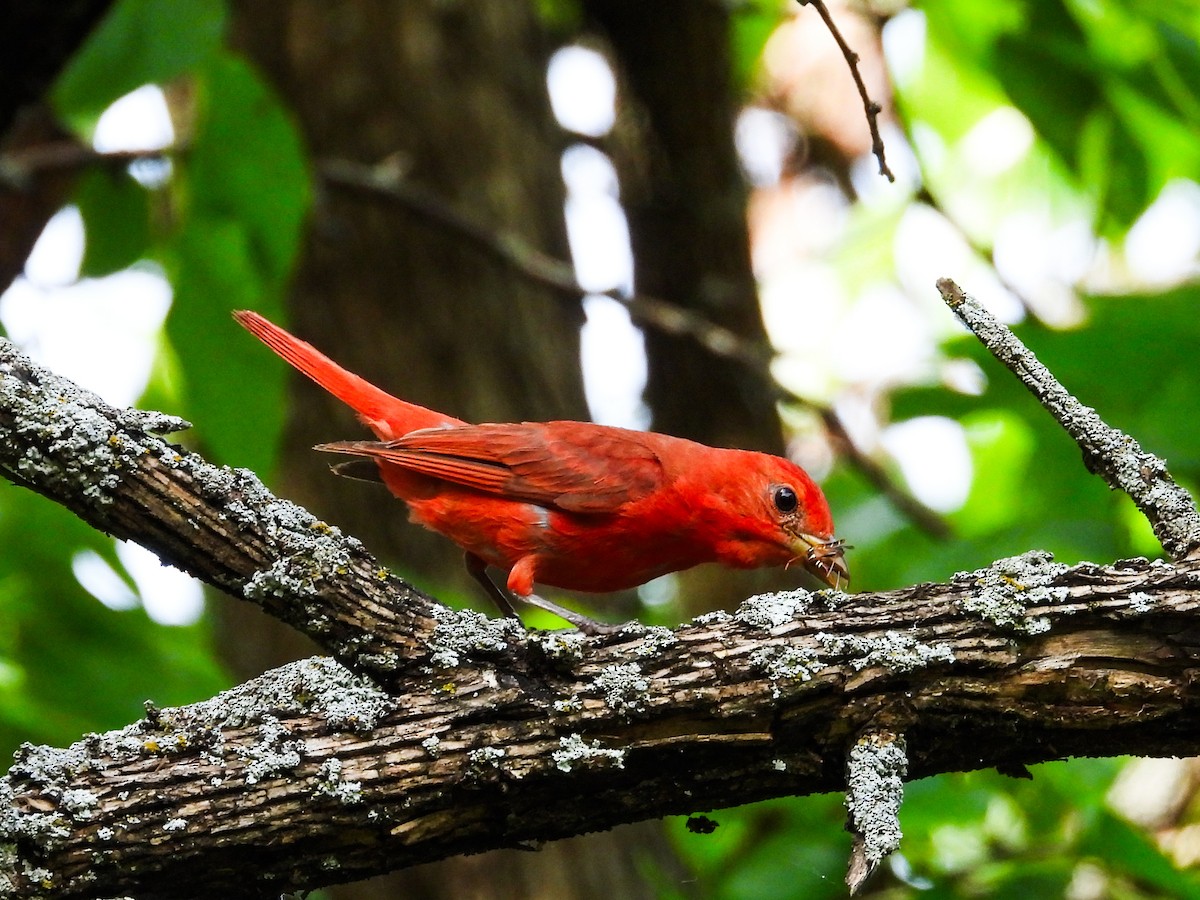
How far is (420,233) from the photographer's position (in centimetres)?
695

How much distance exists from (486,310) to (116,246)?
1.86 metres

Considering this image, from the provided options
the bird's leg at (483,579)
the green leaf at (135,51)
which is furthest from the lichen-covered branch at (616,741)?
the green leaf at (135,51)

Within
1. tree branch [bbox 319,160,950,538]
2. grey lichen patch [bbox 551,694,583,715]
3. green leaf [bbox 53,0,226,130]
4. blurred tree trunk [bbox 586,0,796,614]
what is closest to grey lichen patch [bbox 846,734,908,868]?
grey lichen patch [bbox 551,694,583,715]

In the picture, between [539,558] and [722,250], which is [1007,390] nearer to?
[539,558]

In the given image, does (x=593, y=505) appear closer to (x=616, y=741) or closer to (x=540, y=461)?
(x=540, y=461)

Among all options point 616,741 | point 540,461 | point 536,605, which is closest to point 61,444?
Answer: point 616,741

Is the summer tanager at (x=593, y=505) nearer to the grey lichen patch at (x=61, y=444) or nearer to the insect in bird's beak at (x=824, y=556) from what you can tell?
the insect in bird's beak at (x=824, y=556)

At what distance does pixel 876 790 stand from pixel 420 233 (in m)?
5.12

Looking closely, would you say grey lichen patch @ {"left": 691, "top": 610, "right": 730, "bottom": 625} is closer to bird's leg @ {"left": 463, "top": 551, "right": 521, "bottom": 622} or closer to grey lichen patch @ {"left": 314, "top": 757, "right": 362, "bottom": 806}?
grey lichen patch @ {"left": 314, "top": 757, "right": 362, "bottom": 806}

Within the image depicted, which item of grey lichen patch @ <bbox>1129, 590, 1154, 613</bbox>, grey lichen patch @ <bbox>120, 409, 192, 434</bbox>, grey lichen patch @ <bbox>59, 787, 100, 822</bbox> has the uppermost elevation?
grey lichen patch @ <bbox>120, 409, 192, 434</bbox>

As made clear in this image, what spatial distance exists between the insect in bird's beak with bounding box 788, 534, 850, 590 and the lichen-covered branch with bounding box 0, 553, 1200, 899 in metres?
1.66

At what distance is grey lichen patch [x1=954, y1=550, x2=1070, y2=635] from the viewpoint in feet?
8.30

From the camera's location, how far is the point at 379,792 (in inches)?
99.6

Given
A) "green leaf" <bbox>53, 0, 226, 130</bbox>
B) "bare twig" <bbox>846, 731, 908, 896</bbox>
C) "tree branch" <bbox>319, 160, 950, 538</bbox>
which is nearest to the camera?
"bare twig" <bbox>846, 731, 908, 896</bbox>
